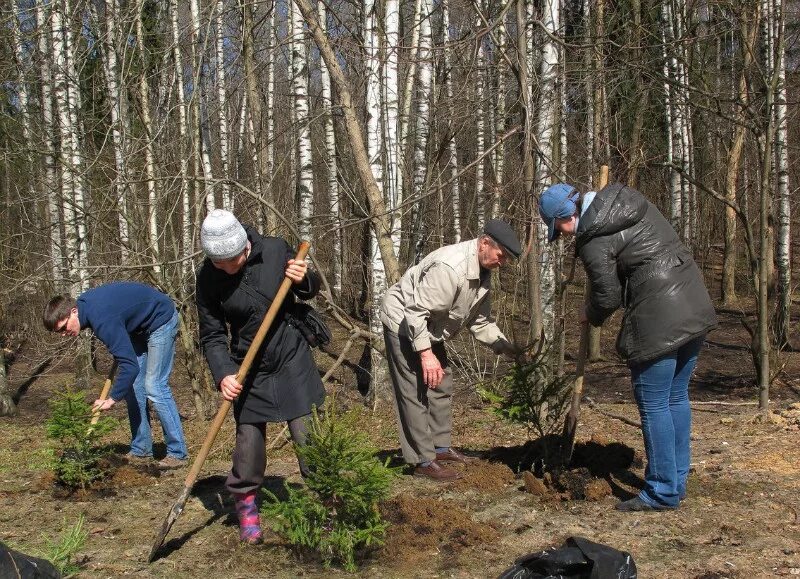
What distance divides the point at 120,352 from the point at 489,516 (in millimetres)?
2663

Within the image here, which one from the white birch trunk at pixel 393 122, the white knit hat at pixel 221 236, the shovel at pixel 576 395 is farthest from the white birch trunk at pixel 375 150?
the white knit hat at pixel 221 236

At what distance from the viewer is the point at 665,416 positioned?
424 cm

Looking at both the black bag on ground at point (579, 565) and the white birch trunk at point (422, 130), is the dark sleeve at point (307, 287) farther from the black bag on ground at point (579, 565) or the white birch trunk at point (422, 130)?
the white birch trunk at point (422, 130)

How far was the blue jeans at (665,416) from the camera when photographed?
4.19m

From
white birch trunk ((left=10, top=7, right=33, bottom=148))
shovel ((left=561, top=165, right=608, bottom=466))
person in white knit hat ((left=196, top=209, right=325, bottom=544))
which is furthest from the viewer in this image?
white birch trunk ((left=10, top=7, right=33, bottom=148))

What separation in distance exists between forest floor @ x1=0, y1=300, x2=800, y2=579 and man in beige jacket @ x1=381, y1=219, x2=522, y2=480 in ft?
0.91

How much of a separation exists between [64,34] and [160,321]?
566 cm

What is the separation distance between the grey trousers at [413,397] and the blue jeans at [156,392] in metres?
1.97

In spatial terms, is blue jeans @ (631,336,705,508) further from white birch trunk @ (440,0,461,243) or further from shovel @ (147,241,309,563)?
white birch trunk @ (440,0,461,243)

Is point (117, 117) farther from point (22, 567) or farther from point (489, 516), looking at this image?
point (22, 567)

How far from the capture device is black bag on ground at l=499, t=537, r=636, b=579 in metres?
3.37

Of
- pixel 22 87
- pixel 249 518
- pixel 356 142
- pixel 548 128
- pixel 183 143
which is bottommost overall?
pixel 249 518

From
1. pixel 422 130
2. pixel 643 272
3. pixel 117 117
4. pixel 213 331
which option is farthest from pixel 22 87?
pixel 643 272

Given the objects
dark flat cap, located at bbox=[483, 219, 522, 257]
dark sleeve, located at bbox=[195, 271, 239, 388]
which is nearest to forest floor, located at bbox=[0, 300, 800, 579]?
dark sleeve, located at bbox=[195, 271, 239, 388]
